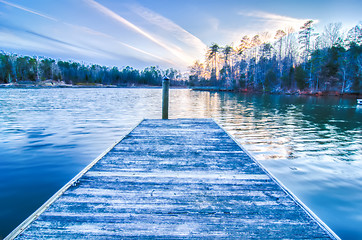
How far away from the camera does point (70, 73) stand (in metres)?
114

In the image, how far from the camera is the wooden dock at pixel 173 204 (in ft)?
6.19

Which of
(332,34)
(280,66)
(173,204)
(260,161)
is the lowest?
(260,161)

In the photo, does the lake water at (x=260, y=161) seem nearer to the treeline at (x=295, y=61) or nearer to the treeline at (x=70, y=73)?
the treeline at (x=295, y=61)

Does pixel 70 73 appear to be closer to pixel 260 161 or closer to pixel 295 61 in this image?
pixel 295 61

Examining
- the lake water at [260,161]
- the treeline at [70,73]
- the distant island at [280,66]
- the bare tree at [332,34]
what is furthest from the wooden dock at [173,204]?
the treeline at [70,73]

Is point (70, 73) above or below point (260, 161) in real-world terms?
above

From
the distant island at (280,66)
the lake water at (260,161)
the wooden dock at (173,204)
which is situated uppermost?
the distant island at (280,66)

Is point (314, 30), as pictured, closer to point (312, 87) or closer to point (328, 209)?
point (312, 87)

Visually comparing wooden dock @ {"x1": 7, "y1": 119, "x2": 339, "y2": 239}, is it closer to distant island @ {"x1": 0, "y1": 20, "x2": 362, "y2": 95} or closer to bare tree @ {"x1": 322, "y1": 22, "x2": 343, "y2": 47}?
distant island @ {"x1": 0, "y1": 20, "x2": 362, "y2": 95}

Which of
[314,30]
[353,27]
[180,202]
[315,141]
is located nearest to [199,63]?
[314,30]

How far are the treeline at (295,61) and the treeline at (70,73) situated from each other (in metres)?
73.6

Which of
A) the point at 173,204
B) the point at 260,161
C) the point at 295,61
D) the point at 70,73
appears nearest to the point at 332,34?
the point at 295,61

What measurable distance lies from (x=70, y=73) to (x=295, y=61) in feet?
375

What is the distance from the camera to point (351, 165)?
20.0 feet
